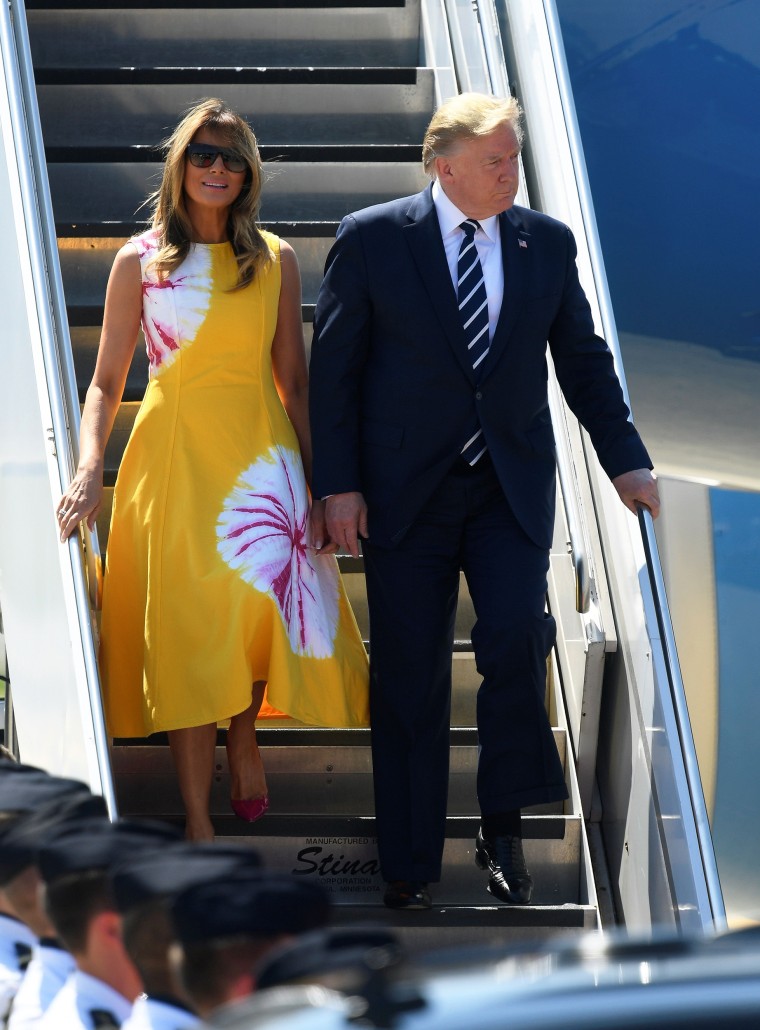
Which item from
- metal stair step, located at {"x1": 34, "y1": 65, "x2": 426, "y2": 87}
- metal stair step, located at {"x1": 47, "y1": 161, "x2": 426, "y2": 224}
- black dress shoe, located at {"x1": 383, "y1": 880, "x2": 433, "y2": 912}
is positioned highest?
metal stair step, located at {"x1": 34, "y1": 65, "x2": 426, "y2": 87}

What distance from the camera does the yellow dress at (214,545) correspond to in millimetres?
3686

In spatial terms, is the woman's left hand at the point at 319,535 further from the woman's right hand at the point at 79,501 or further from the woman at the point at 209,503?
the woman's right hand at the point at 79,501

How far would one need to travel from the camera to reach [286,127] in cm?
598

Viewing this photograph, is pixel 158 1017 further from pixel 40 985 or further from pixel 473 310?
pixel 473 310

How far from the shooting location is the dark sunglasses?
3740 millimetres

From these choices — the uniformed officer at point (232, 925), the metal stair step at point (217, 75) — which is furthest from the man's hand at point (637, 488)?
the metal stair step at point (217, 75)

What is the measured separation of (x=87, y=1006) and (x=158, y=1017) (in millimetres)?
230

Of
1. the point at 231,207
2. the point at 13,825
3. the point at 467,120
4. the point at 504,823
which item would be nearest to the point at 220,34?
the point at 231,207

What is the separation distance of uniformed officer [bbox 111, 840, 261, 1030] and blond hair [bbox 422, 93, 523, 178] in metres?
2.19

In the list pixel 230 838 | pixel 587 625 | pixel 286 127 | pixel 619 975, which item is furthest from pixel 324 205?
pixel 619 975

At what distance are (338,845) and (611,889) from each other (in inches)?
27.4

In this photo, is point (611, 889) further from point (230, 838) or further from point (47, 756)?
point (47, 756)

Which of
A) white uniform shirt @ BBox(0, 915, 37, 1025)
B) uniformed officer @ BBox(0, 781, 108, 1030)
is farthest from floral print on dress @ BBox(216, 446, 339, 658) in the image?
white uniform shirt @ BBox(0, 915, 37, 1025)

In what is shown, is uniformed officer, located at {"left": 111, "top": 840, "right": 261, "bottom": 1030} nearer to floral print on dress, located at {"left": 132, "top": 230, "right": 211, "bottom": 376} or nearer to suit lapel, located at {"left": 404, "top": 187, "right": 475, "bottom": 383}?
suit lapel, located at {"left": 404, "top": 187, "right": 475, "bottom": 383}
